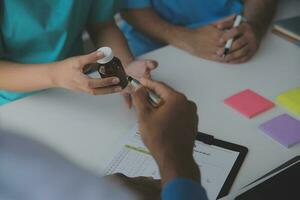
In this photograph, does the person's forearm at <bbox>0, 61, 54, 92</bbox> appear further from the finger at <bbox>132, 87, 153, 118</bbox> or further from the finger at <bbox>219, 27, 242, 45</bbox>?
the finger at <bbox>219, 27, 242, 45</bbox>

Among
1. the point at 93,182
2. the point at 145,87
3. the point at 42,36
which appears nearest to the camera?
the point at 93,182

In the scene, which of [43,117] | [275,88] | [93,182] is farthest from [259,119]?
[93,182]

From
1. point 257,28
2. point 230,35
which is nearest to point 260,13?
point 257,28

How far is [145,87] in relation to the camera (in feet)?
2.93

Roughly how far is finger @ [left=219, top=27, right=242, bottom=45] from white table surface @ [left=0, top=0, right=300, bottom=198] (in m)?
0.09

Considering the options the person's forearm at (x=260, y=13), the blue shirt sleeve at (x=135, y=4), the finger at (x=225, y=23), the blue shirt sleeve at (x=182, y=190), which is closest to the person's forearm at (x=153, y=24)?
the blue shirt sleeve at (x=135, y=4)

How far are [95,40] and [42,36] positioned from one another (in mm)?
266

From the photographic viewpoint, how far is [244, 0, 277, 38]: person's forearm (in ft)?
4.61

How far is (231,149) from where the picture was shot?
97 centimetres

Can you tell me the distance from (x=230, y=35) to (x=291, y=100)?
0.31m

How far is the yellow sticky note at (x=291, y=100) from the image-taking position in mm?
1077

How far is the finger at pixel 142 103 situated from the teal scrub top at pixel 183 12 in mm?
639

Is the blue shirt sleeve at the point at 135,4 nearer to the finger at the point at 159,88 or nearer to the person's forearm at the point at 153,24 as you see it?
the person's forearm at the point at 153,24

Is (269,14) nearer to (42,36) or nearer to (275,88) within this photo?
(275,88)
